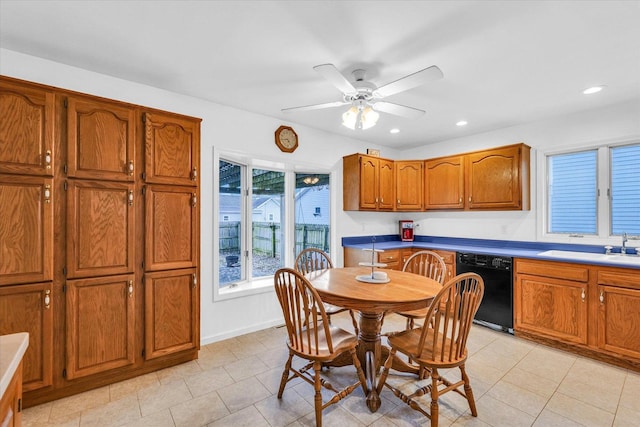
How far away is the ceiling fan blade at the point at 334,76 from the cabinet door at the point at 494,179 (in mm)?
2512

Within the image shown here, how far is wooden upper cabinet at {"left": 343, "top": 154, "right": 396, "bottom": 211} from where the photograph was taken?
4.13 metres

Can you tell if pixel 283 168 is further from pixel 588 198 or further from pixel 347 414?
pixel 588 198

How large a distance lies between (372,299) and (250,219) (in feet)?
6.75

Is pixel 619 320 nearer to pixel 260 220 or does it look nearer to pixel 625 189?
pixel 625 189

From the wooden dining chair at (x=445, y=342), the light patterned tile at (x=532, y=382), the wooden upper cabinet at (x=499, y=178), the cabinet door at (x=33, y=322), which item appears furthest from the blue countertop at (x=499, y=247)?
the cabinet door at (x=33, y=322)

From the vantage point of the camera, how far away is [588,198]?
133 inches

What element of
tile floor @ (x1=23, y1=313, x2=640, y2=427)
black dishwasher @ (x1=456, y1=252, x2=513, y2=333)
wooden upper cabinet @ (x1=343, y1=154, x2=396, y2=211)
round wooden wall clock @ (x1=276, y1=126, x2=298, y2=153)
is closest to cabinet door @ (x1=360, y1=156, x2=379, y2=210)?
wooden upper cabinet @ (x1=343, y1=154, x2=396, y2=211)

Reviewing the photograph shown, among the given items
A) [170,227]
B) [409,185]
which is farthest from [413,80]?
[409,185]

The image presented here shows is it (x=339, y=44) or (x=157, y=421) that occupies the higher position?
(x=339, y=44)

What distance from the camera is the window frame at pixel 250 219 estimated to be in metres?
3.15

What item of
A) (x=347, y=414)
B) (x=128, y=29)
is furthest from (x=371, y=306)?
(x=128, y=29)

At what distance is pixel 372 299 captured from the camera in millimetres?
1926

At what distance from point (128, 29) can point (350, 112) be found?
1577mm

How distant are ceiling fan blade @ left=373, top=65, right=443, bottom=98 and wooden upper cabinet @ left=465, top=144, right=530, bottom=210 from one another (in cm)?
238
